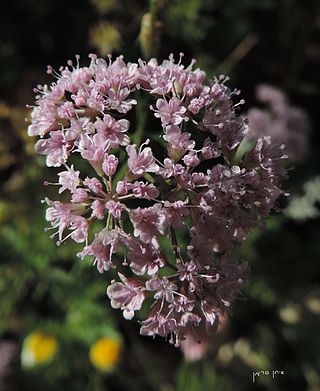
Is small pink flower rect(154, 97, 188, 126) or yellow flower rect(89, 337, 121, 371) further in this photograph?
yellow flower rect(89, 337, 121, 371)

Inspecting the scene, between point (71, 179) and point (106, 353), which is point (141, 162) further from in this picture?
point (106, 353)

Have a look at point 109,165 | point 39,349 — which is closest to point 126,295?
point 109,165

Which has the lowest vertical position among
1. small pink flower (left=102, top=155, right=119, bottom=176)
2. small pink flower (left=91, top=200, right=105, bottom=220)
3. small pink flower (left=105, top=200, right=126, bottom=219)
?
small pink flower (left=105, top=200, right=126, bottom=219)

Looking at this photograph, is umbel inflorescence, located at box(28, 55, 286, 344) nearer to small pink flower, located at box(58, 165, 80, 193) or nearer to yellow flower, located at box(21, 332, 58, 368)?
small pink flower, located at box(58, 165, 80, 193)

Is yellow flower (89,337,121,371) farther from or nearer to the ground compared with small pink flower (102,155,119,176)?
nearer to the ground

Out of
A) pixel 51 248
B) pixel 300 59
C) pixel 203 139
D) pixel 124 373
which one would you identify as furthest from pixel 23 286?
pixel 300 59

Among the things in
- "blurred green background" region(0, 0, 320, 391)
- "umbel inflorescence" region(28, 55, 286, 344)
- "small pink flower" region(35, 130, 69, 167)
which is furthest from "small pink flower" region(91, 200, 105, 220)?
"blurred green background" region(0, 0, 320, 391)

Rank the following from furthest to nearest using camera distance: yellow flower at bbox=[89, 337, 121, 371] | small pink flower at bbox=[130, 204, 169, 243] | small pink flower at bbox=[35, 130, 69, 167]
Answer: yellow flower at bbox=[89, 337, 121, 371]
small pink flower at bbox=[35, 130, 69, 167]
small pink flower at bbox=[130, 204, 169, 243]

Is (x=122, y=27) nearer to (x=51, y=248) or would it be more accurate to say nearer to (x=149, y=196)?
(x=51, y=248)
